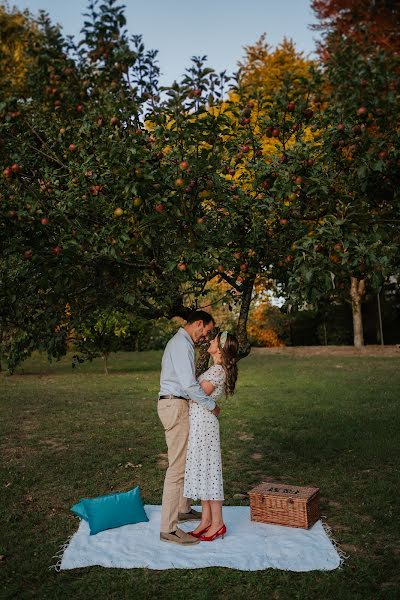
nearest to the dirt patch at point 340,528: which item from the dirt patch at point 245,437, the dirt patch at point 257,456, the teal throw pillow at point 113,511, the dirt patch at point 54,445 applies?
the teal throw pillow at point 113,511

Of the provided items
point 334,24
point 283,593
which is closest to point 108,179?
point 283,593

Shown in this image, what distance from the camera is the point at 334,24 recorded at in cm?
2214

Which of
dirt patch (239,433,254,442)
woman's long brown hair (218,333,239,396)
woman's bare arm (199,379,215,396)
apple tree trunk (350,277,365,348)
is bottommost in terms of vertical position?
dirt patch (239,433,254,442)

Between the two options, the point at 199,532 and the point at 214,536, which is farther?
the point at 199,532

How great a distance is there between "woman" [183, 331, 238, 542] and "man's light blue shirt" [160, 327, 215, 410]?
0.16 m

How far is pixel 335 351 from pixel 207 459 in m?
15.9

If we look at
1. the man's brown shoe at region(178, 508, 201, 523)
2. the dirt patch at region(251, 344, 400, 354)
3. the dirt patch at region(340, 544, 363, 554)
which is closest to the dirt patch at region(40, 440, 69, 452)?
the man's brown shoe at region(178, 508, 201, 523)

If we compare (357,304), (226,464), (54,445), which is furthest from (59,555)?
(357,304)

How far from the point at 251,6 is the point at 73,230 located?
11.1 metres

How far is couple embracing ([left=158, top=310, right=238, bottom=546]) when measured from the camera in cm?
509

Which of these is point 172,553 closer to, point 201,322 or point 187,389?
point 187,389

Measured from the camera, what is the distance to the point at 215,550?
491 cm

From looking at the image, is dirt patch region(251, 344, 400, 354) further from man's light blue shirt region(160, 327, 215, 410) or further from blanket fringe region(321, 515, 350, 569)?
man's light blue shirt region(160, 327, 215, 410)

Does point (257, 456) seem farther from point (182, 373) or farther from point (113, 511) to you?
point (182, 373)
